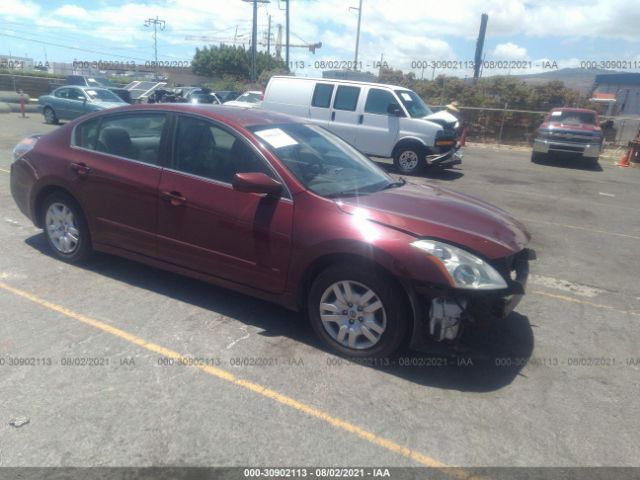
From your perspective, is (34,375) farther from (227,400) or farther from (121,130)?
(121,130)

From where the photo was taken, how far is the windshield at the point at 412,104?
1261cm

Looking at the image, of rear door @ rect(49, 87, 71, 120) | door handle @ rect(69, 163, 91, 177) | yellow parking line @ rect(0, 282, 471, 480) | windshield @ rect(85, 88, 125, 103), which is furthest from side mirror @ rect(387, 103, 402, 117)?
rear door @ rect(49, 87, 71, 120)

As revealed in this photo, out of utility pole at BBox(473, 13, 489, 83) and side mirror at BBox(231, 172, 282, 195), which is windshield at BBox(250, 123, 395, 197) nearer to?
side mirror at BBox(231, 172, 282, 195)

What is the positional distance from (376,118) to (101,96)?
11036mm

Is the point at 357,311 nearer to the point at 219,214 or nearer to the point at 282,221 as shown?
the point at 282,221

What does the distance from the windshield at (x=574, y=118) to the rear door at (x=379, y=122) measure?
7.74m

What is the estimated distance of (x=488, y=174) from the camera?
1398cm

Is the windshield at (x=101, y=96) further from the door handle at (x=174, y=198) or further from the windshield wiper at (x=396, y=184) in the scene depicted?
the windshield wiper at (x=396, y=184)

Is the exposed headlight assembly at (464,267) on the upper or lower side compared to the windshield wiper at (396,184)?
lower

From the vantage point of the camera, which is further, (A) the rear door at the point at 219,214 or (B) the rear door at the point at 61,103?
(B) the rear door at the point at 61,103

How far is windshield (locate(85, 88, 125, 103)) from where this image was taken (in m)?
18.4

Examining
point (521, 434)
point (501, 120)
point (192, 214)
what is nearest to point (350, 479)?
point (521, 434)

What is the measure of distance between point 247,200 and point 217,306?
3.32 ft

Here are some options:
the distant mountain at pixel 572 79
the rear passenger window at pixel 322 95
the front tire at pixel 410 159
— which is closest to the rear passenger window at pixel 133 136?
the rear passenger window at pixel 322 95
